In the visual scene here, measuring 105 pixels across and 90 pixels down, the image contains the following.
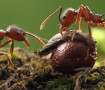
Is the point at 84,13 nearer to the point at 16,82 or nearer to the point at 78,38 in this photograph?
the point at 78,38

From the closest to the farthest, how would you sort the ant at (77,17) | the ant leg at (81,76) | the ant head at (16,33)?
1. the ant leg at (81,76)
2. the ant at (77,17)
3. the ant head at (16,33)

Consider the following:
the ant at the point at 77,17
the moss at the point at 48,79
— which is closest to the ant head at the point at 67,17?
the ant at the point at 77,17

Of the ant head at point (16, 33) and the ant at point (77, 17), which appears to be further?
the ant head at point (16, 33)

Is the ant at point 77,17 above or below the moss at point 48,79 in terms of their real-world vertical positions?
above

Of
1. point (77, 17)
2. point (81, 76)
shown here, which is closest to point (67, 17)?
point (77, 17)

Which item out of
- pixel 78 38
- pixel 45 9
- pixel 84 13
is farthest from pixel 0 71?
pixel 45 9

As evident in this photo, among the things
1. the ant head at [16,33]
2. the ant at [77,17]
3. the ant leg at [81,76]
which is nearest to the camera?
the ant leg at [81,76]

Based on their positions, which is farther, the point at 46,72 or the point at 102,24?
the point at 102,24

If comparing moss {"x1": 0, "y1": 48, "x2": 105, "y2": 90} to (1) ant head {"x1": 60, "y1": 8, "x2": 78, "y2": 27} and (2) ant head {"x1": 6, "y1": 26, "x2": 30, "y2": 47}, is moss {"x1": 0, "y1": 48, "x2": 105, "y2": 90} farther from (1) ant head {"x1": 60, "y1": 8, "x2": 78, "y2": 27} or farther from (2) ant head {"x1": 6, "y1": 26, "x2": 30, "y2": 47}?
(1) ant head {"x1": 60, "y1": 8, "x2": 78, "y2": 27}

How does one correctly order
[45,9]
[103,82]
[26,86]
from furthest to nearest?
[45,9]
[26,86]
[103,82]

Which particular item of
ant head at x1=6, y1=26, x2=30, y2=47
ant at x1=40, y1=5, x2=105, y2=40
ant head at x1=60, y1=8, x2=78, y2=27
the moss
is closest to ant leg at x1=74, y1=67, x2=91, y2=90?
the moss

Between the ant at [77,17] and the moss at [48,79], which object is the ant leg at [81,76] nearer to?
the moss at [48,79]
